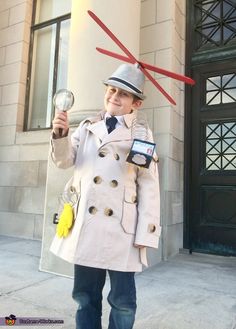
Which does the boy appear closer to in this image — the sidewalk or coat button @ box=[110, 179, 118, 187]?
coat button @ box=[110, 179, 118, 187]

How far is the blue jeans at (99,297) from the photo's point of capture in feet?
7.18

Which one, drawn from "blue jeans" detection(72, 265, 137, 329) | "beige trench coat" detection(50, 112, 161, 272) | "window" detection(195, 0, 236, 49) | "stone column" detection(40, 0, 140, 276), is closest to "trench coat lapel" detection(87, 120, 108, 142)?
"beige trench coat" detection(50, 112, 161, 272)

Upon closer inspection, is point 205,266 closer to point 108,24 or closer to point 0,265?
point 0,265

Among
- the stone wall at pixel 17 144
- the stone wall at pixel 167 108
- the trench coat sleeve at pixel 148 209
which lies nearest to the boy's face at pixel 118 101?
the trench coat sleeve at pixel 148 209

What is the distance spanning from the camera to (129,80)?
2328 mm

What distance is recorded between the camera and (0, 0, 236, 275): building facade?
4812 millimetres

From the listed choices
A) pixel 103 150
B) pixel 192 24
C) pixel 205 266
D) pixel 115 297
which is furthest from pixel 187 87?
pixel 115 297

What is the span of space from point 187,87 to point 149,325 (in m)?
4.23

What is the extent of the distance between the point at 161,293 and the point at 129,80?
244 centimetres

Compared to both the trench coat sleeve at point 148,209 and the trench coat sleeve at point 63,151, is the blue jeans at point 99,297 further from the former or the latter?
the trench coat sleeve at point 63,151

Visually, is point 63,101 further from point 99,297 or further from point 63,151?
point 99,297

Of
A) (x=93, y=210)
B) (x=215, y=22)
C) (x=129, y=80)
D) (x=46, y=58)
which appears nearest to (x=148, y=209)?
(x=93, y=210)

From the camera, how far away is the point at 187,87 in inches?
239

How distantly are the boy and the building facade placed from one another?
2.26 m
